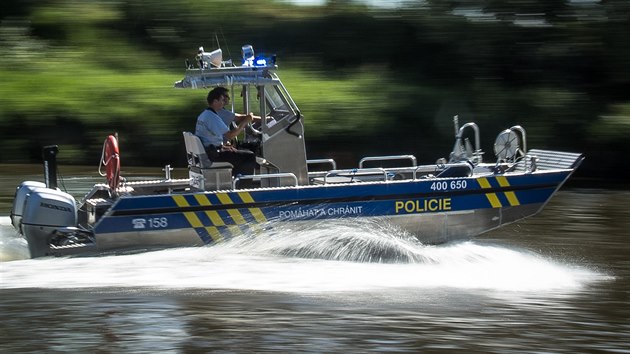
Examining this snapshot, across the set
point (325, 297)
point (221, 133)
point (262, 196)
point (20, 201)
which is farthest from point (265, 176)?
point (20, 201)

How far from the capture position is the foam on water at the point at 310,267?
419 inches

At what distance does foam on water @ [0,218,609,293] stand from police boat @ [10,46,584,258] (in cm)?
15

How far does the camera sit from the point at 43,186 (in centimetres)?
1166

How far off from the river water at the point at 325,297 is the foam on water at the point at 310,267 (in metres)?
0.01

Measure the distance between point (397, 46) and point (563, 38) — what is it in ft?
13.7

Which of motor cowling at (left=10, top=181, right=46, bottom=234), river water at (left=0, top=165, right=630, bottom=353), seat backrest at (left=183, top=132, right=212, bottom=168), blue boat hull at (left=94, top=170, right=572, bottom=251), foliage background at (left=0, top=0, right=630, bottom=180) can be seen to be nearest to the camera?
river water at (left=0, top=165, right=630, bottom=353)

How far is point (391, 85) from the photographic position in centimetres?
2533

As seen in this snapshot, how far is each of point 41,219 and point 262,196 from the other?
2.25 meters

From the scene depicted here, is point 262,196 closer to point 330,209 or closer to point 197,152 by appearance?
point 330,209

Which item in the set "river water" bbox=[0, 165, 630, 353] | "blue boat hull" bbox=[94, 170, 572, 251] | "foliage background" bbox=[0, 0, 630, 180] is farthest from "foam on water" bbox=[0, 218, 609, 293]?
"foliage background" bbox=[0, 0, 630, 180]

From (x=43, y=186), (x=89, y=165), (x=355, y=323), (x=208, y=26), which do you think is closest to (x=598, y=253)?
(x=355, y=323)

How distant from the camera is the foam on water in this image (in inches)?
419

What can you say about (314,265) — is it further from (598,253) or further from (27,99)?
(27,99)

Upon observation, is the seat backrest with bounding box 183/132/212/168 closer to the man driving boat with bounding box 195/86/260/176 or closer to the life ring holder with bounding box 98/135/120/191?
the man driving boat with bounding box 195/86/260/176
